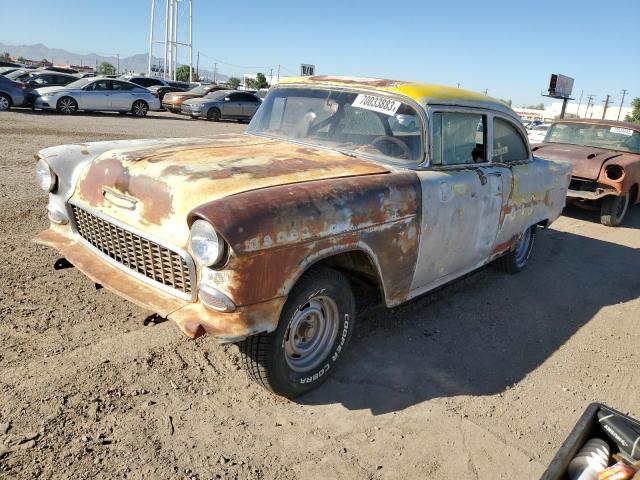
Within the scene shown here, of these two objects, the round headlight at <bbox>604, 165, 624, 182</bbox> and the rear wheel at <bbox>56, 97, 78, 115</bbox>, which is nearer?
the round headlight at <bbox>604, 165, 624, 182</bbox>

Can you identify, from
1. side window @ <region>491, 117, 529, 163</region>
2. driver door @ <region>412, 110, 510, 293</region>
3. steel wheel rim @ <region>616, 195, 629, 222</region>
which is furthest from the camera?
steel wheel rim @ <region>616, 195, 629, 222</region>

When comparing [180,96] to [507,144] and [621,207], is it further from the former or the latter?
[507,144]

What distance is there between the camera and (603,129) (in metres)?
9.02

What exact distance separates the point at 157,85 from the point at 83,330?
Result: 25.7 meters

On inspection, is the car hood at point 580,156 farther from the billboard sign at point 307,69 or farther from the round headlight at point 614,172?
the billboard sign at point 307,69

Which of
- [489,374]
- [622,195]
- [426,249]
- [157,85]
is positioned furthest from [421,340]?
[157,85]

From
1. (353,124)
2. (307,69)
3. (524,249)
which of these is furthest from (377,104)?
(307,69)

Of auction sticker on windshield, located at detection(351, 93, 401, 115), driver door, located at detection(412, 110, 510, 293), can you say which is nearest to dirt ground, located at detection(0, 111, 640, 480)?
driver door, located at detection(412, 110, 510, 293)

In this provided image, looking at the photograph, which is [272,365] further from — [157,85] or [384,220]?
[157,85]

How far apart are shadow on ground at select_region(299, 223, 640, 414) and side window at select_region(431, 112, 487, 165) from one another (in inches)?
50.9

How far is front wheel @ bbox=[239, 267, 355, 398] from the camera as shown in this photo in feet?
8.79

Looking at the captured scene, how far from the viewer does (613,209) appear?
8148 mm

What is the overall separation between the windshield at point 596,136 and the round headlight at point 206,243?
874 centimetres

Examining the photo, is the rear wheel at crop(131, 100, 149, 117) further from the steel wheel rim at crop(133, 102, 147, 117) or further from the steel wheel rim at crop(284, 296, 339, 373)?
the steel wheel rim at crop(284, 296, 339, 373)
